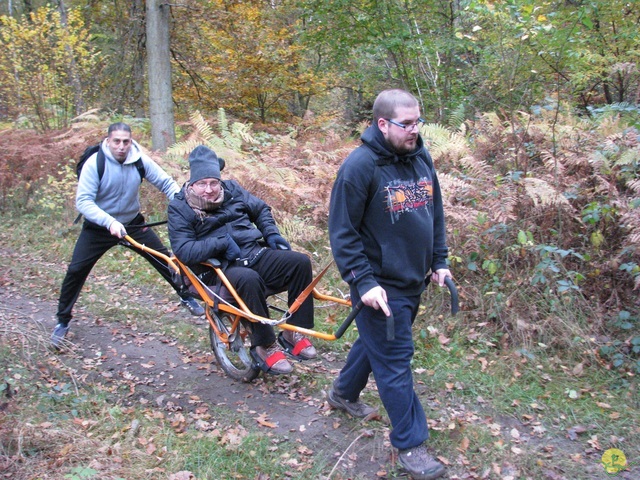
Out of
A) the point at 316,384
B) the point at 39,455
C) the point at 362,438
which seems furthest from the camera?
the point at 316,384

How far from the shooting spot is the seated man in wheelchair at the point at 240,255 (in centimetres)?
480

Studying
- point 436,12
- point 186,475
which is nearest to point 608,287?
point 186,475

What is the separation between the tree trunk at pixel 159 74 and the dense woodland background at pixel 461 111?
0.08 meters

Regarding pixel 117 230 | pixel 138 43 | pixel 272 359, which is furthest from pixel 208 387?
pixel 138 43

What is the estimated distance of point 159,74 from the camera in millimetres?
11133

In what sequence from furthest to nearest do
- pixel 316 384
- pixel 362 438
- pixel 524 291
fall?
pixel 524 291, pixel 316 384, pixel 362 438

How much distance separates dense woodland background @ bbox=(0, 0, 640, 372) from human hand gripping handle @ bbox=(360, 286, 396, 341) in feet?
7.77

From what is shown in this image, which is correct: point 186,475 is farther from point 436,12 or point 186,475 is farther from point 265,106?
point 265,106

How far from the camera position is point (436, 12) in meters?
11.3

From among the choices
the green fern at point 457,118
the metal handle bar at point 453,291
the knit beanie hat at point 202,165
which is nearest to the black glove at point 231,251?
the knit beanie hat at point 202,165

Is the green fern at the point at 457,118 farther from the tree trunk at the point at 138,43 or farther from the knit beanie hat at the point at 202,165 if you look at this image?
the tree trunk at the point at 138,43

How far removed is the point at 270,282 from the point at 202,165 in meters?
1.14

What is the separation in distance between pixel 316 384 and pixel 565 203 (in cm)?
293

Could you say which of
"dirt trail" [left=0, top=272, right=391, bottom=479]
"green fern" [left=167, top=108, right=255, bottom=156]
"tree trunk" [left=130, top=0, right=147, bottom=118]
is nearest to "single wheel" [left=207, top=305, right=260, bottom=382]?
"dirt trail" [left=0, top=272, right=391, bottom=479]
